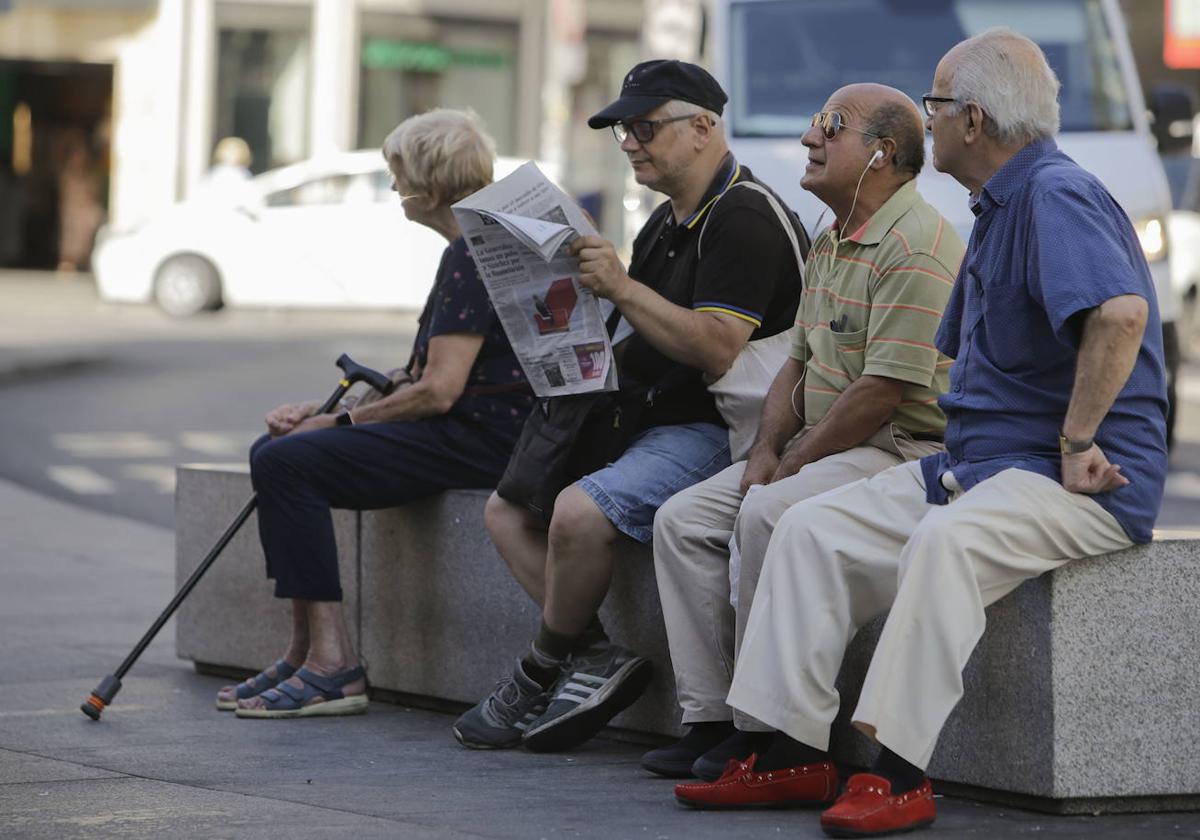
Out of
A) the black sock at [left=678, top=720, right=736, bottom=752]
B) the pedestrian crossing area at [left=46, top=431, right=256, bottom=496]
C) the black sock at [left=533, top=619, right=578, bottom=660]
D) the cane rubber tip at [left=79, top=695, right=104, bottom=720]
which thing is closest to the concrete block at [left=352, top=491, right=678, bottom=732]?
the black sock at [left=533, top=619, right=578, bottom=660]

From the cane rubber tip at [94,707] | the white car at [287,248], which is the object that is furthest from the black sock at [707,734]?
the white car at [287,248]

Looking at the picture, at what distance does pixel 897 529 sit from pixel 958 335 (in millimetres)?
475

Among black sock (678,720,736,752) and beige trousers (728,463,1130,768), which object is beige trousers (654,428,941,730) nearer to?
black sock (678,720,736,752)

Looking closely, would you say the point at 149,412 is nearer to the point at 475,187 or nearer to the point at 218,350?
the point at 218,350

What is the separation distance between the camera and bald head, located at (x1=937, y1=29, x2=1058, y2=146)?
4703 mm

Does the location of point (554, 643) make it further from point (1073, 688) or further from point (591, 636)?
point (1073, 688)

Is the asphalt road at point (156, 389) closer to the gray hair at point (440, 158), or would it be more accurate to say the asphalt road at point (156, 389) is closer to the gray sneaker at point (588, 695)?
the gray hair at point (440, 158)

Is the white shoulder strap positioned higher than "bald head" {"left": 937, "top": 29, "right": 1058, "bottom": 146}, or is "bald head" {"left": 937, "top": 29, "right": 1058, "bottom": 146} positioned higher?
"bald head" {"left": 937, "top": 29, "right": 1058, "bottom": 146}

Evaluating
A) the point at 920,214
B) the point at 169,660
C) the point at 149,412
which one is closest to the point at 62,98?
the point at 149,412

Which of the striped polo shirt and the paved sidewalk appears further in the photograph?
the striped polo shirt

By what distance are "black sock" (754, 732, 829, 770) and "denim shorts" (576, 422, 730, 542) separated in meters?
0.80

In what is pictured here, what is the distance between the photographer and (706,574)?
513 cm

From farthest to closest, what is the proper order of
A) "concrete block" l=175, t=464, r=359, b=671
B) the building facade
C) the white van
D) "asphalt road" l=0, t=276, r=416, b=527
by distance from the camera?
the building facade → "asphalt road" l=0, t=276, r=416, b=527 → the white van → "concrete block" l=175, t=464, r=359, b=671

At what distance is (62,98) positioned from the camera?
3450 centimetres
